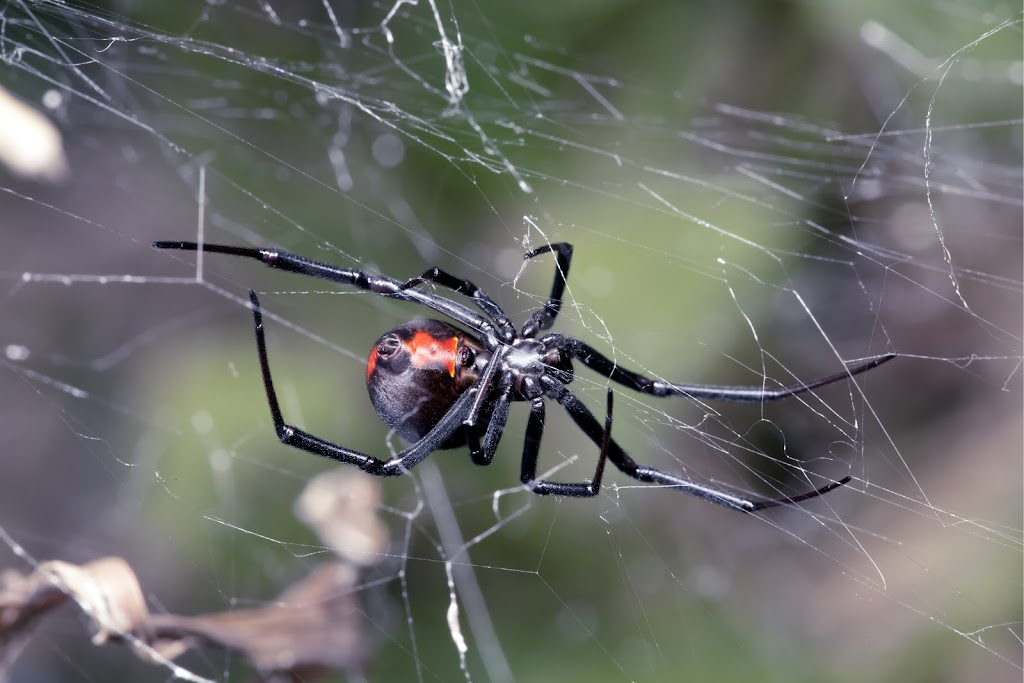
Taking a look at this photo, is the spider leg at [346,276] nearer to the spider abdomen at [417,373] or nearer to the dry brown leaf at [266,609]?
the spider abdomen at [417,373]

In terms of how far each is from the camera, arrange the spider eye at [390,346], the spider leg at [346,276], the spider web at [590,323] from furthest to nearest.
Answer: the spider web at [590,323]
the spider eye at [390,346]
the spider leg at [346,276]

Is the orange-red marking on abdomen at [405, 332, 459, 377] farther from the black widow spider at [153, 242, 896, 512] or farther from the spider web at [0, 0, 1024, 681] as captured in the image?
the spider web at [0, 0, 1024, 681]

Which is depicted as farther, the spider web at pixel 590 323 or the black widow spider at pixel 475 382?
the spider web at pixel 590 323

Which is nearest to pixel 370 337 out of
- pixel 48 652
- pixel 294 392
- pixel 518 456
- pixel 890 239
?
pixel 294 392

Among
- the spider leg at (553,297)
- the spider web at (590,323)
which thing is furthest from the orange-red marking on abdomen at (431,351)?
the spider web at (590,323)

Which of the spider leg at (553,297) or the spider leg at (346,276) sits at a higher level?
the spider leg at (553,297)

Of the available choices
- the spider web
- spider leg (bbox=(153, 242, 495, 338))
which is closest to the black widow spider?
spider leg (bbox=(153, 242, 495, 338))

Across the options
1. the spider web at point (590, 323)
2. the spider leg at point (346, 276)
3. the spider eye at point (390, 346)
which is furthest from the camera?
the spider web at point (590, 323)
